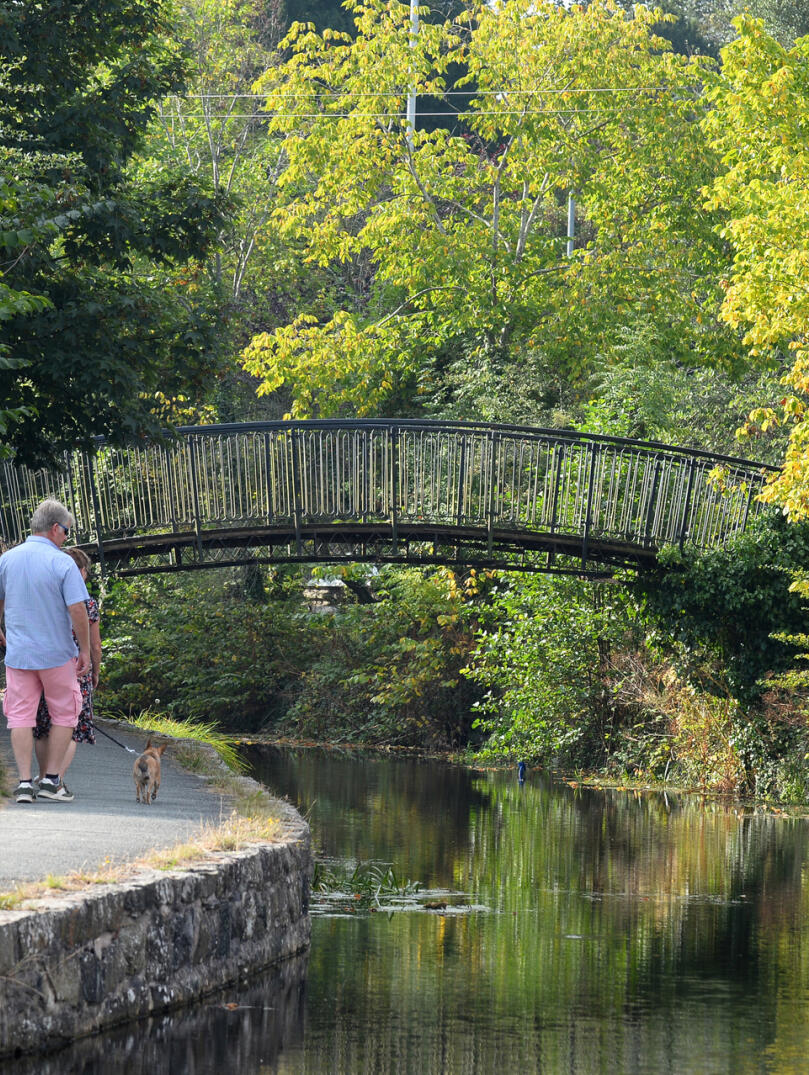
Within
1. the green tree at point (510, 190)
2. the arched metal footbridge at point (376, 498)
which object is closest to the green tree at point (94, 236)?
the arched metal footbridge at point (376, 498)

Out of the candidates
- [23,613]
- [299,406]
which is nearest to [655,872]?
[23,613]

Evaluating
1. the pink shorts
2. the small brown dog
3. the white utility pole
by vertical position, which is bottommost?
the small brown dog

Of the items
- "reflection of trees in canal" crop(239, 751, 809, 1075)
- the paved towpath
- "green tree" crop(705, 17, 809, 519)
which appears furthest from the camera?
"green tree" crop(705, 17, 809, 519)

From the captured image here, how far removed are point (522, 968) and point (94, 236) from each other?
1160 centimetres

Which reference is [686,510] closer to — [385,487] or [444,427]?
[444,427]

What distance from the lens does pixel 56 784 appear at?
36.7 feet

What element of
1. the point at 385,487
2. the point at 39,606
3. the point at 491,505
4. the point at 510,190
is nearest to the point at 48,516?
the point at 39,606

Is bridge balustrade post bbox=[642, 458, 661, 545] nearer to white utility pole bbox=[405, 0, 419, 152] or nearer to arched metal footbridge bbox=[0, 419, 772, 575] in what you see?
arched metal footbridge bbox=[0, 419, 772, 575]

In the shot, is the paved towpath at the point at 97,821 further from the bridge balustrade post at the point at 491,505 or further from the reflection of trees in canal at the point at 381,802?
the bridge balustrade post at the point at 491,505

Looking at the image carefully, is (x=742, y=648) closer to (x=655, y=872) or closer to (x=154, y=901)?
(x=655, y=872)

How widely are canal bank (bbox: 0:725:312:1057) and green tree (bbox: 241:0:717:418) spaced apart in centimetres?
2529

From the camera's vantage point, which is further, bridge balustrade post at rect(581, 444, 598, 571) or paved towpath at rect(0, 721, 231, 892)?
bridge balustrade post at rect(581, 444, 598, 571)

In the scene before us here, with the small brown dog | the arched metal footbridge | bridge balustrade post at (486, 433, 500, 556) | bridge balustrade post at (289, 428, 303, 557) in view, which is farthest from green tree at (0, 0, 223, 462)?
the small brown dog

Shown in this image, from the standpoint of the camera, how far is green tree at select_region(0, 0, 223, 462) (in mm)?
17484
